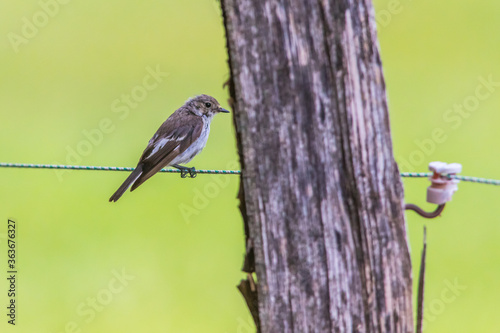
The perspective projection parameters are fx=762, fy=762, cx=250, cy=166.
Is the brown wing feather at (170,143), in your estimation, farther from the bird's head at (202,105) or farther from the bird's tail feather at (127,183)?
the bird's head at (202,105)

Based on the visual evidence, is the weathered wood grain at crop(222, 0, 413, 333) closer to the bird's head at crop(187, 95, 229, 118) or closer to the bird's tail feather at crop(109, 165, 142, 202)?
the bird's tail feather at crop(109, 165, 142, 202)

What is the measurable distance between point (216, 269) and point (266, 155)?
659 cm

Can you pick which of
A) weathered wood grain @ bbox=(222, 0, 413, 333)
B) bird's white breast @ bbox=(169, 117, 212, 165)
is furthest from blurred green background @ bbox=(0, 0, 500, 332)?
weathered wood grain @ bbox=(222, 0, 413, 333)

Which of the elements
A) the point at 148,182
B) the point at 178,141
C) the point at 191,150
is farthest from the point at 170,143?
the point at 148,182

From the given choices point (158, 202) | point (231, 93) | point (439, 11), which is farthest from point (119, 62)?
point (231, 93)

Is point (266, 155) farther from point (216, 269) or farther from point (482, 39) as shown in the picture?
point (482, 39)

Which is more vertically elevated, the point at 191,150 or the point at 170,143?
the point at 170,143

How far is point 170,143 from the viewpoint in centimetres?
687

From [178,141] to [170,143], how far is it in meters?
0.11

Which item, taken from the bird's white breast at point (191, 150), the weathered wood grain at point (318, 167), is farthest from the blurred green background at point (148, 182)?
the weathered wood grain at point (318, 167)

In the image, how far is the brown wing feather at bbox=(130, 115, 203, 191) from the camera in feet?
21.4

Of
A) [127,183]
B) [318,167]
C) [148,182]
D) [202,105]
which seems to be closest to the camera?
[318,167]

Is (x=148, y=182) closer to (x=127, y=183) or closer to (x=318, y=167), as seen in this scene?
(x=127, y=183)

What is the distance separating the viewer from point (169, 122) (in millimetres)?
7141
